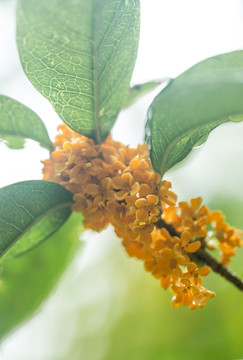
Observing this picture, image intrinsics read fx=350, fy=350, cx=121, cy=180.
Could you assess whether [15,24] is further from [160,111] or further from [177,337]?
[177,337]

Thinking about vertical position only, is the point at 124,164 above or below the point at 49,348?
above

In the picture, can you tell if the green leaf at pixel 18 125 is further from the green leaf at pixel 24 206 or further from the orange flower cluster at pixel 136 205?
the green leaf at pixel 24 206

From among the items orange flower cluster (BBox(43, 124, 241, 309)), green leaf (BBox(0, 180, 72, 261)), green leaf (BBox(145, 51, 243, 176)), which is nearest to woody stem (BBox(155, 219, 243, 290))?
orange flower cluster (BBox(43, 124, 241, 309))

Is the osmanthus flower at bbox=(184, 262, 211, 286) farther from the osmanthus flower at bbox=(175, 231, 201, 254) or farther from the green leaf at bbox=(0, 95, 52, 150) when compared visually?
the green leaf at bbox=(0, 95, 52, 150)

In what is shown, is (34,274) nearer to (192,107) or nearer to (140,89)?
(140,89)

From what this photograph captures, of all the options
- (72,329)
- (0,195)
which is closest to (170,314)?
(72,329)

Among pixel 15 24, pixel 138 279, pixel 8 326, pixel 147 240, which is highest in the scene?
pixel 15 24

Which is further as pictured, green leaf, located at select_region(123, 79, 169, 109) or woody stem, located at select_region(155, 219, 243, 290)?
green leaf, located at select_region(123, 79, 169, 109)
